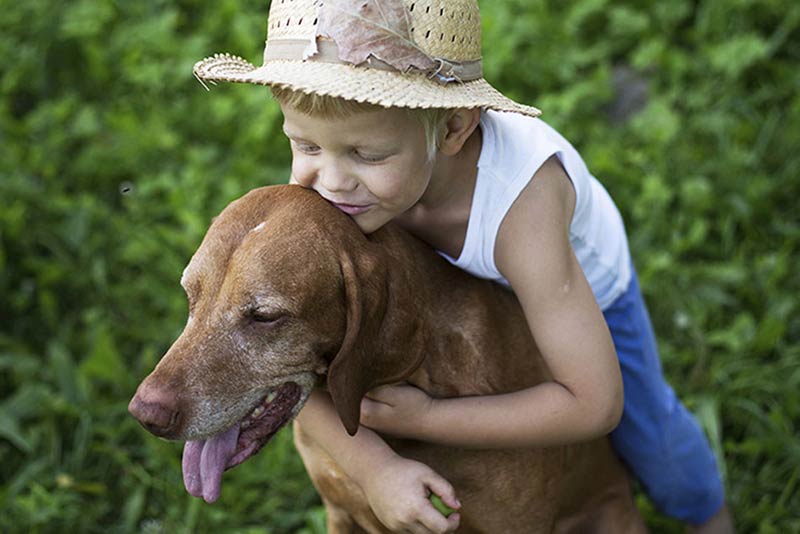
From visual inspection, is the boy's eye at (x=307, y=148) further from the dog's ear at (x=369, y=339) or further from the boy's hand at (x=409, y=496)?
the boy's hand at (x=409, y=496)

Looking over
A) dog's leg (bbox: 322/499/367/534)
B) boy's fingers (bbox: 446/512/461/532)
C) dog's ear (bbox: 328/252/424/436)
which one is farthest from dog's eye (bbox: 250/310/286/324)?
dog's leg (bbox: 322/499/367/534)

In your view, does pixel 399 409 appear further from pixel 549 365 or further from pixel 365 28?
pixel 365 28

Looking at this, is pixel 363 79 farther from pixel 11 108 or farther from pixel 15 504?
pixel 11 108

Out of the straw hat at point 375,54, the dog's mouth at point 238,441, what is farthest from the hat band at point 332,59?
the dog's mouth at point 238,441

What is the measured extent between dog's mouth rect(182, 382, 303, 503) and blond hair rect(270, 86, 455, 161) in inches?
24.5

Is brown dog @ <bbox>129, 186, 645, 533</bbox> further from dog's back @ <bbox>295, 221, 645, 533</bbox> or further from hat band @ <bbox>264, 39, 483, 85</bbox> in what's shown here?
hat band @ <bbox>264, 39, 483, 85</bbox>

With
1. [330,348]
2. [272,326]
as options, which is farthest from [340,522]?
[272,326]

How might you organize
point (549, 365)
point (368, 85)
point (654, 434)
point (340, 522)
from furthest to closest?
point (654, 434) → point (340, 522) → point (549, 365) → point (368, 85)

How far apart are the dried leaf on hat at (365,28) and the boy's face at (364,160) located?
0.42ft

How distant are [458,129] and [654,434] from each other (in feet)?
4.20

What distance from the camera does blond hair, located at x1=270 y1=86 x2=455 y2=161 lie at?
221cm

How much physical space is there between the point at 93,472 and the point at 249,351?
6.22 feet

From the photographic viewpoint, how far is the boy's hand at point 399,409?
8.13 feet

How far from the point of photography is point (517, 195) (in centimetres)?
249
